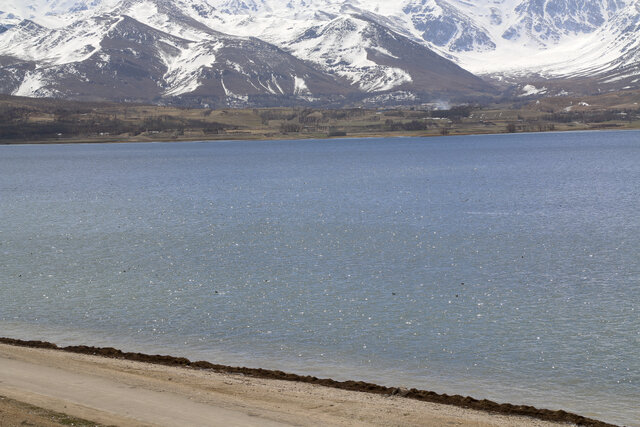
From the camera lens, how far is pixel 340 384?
101ft

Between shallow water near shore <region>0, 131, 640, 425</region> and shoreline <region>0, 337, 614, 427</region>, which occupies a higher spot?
shoreline <region>0, 337, 614, 427</region>

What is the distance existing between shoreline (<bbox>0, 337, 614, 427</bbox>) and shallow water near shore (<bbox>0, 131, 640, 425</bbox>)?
182cm

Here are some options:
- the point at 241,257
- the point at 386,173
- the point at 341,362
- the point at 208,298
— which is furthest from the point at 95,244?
the point at 386,173

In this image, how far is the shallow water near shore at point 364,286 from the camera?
3450 centimetres

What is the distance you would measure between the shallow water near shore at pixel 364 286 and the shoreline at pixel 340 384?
1.82 m

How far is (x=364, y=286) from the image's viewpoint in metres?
51.2

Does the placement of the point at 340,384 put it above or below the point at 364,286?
above

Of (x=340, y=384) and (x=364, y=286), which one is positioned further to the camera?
(x=364, y=286)

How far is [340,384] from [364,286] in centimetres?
2070

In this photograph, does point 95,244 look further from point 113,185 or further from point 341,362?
point 113,185

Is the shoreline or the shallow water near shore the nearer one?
the shoreline

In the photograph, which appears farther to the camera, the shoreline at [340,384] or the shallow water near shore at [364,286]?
the shallow water near shore at [364,286]

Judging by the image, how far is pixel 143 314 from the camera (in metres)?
44.8

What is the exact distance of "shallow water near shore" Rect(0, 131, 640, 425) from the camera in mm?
34500
